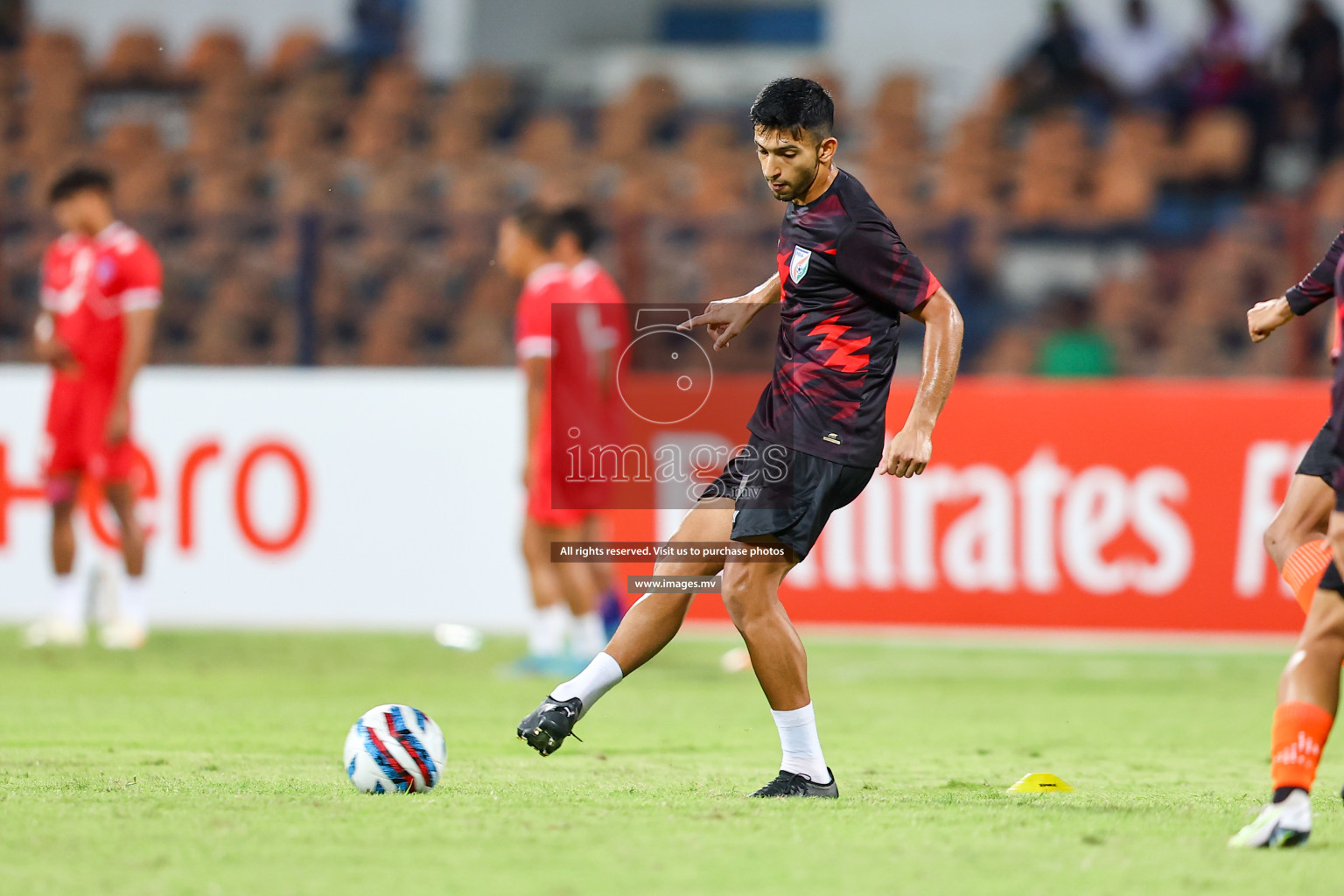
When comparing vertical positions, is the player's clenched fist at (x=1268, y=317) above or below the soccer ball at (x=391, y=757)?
above

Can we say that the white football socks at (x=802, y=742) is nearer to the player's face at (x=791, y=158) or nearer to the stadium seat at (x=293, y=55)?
the player's face at (x=791, y=158)

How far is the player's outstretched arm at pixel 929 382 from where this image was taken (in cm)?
493

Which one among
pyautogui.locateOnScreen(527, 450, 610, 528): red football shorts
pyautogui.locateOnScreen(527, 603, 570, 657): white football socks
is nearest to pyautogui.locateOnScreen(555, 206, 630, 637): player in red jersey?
pyautogui.locateOnScreen(527, 450, 610, 528): red football shorts

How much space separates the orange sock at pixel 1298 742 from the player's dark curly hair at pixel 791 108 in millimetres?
2097

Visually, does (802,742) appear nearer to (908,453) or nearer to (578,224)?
(908,453)

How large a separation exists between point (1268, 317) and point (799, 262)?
4.83ft

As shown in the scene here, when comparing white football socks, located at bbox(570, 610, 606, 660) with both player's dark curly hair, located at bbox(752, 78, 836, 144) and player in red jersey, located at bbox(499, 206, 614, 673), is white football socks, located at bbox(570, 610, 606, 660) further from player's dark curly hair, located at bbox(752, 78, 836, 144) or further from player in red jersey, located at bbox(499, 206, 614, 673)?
player's dark curly hair, located at bbox(752, 78, 836, 144)

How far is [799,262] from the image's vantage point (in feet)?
17.3

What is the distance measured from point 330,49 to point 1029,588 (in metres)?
9.79

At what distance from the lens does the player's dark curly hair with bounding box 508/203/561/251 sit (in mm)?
9523

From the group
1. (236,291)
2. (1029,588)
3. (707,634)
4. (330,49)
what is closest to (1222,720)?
(1029,588)

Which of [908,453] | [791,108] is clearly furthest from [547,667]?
[791,108]

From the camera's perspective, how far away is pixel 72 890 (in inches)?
149

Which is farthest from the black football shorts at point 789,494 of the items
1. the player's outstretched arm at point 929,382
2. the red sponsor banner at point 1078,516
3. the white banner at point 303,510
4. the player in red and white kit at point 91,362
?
the white banner at point 303,510
